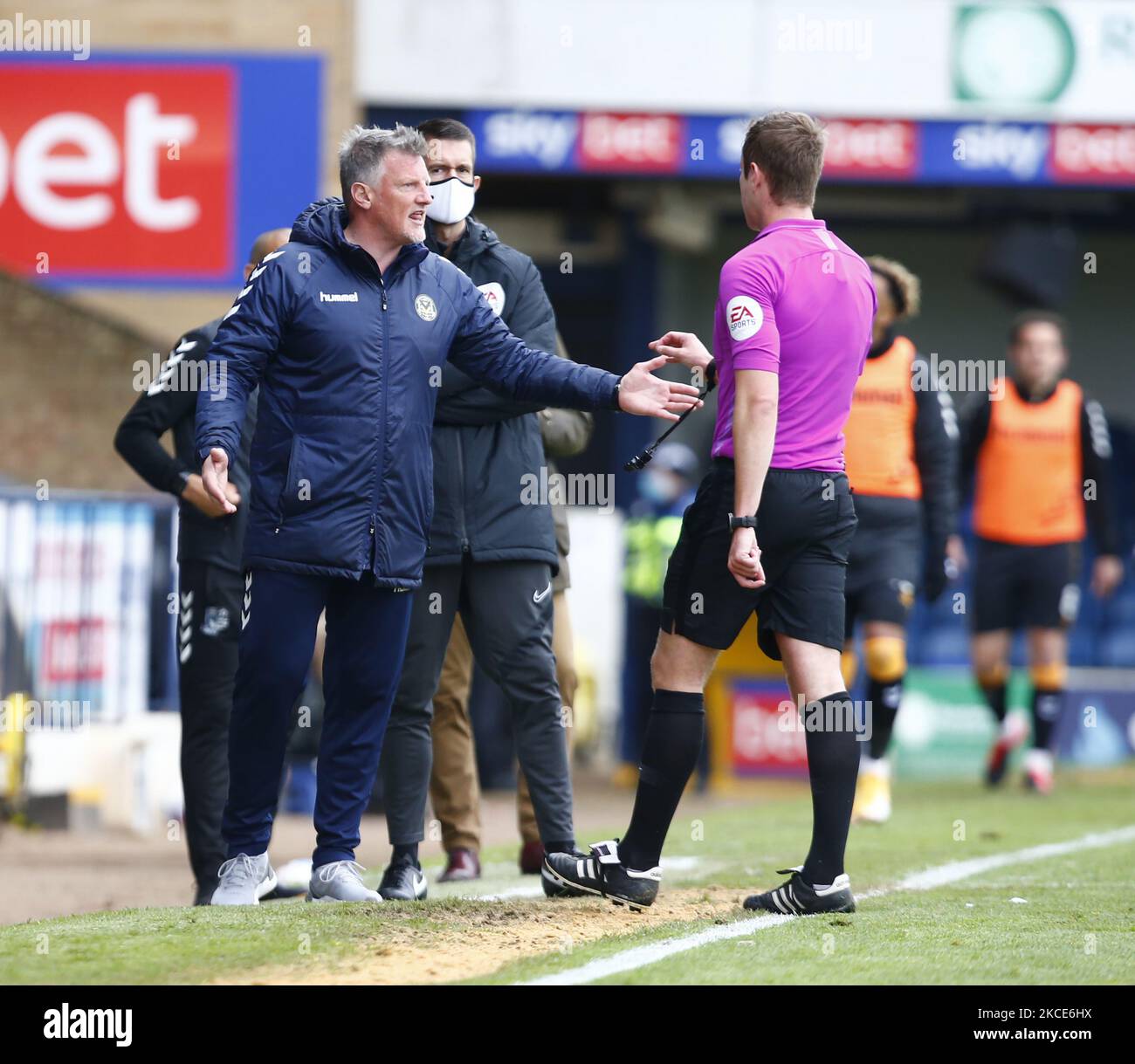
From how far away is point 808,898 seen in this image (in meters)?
5.54

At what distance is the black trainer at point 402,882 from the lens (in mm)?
6078

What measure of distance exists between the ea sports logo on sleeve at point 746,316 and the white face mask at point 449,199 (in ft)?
4.01

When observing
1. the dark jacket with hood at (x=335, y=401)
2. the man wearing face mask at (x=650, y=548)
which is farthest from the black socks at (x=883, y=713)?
the dark jacket with hood at (x=335, y=401)

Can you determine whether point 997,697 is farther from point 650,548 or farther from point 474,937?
point 474,937

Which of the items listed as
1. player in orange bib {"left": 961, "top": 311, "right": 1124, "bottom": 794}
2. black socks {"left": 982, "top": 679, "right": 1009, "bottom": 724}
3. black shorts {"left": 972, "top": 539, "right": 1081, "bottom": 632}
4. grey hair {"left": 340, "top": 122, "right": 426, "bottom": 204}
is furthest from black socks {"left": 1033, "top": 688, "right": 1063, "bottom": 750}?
grey hair {"left": 340, "top": 122, "right": 426, "bottom": 204}

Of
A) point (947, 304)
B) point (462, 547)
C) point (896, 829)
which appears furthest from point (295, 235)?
point (947, 304)

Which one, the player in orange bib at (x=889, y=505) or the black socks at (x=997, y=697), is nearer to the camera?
the player in orange bib at (x=889, y=505)

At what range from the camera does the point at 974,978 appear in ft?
14.8

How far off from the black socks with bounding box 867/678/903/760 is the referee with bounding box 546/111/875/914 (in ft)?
12.5

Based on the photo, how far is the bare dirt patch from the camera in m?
4.50

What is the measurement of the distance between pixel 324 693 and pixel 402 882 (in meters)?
0.74

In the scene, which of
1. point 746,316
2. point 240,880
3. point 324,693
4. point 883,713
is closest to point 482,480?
point 324,693

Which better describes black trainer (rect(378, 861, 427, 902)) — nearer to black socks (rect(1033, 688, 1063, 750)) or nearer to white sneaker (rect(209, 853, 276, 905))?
white sneaker (rect(209, 853, 276, 905))

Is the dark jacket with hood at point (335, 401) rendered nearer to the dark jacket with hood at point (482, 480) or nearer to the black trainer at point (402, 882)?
the dark jacket with hood at point (482, 480)
